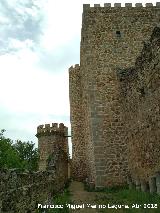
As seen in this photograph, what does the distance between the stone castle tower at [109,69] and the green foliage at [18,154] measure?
21.8 metres

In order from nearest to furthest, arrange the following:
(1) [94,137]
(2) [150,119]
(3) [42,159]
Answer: (2) [150,119] → (1) [94,137] → (3) [42,159]

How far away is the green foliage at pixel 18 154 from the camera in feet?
136

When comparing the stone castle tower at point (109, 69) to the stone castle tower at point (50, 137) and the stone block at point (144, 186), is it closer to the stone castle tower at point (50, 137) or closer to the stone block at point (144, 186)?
the stone block at point (144, 186)

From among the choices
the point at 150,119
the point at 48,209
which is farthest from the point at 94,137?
the point at 48,209

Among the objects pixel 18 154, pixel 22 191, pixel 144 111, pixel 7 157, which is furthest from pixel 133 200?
pixel 18 154

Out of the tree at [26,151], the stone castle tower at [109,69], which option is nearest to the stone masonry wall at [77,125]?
the stone castle tower at [109,69]

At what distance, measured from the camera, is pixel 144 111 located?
12586 mm

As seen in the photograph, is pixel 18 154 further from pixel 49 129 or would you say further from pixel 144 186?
pixel 144 186

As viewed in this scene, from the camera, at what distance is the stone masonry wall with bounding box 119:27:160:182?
11.2 meters

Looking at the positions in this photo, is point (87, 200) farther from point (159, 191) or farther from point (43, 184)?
point (159, 191)

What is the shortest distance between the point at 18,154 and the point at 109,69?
34.0m

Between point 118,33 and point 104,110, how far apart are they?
3.96 meters

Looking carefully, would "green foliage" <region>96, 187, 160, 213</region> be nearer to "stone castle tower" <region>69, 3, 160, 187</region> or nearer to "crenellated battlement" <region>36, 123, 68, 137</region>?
"stone castle tower" <region>69, 3, 160, 187</region>

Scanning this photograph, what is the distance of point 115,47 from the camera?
17.7 m
